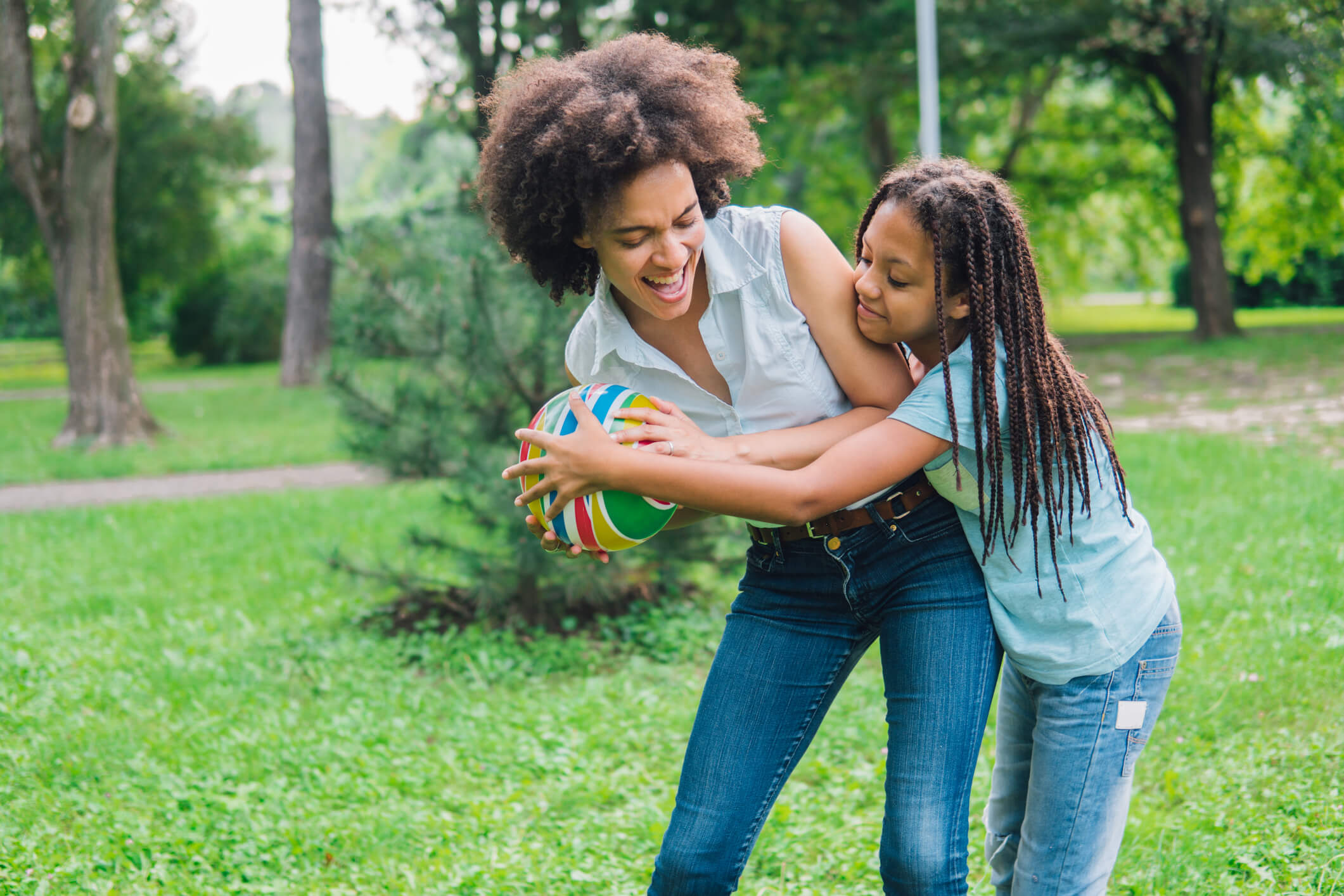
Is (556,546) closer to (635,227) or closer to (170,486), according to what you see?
(635,227)

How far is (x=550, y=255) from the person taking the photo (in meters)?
2.66

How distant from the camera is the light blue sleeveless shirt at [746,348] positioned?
7.72 feet

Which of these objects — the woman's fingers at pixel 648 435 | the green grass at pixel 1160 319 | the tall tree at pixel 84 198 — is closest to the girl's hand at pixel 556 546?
the woman's fingers at pixel 648 435

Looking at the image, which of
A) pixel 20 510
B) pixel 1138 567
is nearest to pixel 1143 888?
pixel 1138 567

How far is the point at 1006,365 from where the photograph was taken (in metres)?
2.14

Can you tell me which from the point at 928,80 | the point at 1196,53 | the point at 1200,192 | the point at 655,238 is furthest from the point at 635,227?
the point at 1200,192

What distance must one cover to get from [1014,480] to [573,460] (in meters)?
0.84

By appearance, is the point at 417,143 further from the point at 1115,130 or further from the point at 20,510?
the point at 20,510

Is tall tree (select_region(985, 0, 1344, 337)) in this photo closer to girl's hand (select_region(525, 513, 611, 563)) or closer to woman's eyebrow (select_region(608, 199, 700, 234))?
woman's eyebrow (select_region(608, 199, 700, 234))

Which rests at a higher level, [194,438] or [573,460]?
[573,460]

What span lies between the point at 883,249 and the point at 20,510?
29.2 feet

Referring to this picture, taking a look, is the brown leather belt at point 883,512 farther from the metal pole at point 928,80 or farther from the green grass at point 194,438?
the metal pole at point 928,80

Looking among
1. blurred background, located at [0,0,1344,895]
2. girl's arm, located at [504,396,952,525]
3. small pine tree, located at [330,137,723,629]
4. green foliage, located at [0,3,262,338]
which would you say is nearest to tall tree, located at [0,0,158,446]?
blurred background, located at [0,0,1344,895]

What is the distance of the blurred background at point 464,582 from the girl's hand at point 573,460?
3.50ft
